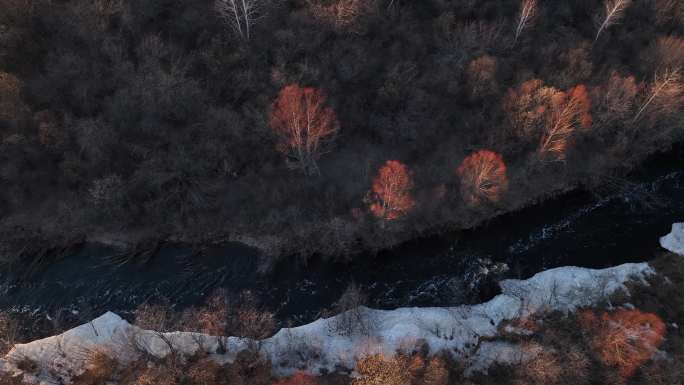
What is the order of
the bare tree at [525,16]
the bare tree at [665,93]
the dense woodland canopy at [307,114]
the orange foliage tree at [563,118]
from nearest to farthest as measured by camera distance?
the orange foliage tree at [563,118] → the dense woodland canopy at [307,114] → the bare tree at [665,93] → the bare tree at [525,16]

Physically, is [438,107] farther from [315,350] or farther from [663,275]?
[315,350]

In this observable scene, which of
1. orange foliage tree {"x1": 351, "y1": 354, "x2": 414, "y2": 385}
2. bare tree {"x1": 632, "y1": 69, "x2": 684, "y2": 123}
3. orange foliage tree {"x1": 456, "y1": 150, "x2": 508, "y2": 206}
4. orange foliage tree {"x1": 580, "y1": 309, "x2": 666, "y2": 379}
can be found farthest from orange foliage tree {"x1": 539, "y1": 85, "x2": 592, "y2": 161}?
orange foliage tree {"x1": 351, "y1": 354, "x2": 414, "y2": 385}

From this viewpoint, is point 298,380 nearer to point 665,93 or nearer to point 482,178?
point 482,178

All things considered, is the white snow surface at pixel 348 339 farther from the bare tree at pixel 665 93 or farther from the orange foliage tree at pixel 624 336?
the bare tree at pixel 665 93

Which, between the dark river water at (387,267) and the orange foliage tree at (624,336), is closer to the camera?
the orange foliage tree at (624,336)

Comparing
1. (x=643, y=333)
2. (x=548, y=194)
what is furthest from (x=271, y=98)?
→ (x=643, y=333)

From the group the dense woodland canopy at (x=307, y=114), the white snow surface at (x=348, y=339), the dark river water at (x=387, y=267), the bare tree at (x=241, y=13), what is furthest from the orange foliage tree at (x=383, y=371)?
the bare tree at (x=241, y=13)
